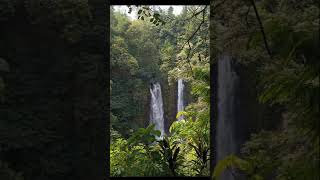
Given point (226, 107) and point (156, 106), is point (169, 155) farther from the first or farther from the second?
point (156, 106)

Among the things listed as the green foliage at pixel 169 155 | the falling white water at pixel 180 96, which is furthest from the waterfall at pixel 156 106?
the green foliage at pixel 169 155

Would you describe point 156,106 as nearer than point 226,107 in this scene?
No

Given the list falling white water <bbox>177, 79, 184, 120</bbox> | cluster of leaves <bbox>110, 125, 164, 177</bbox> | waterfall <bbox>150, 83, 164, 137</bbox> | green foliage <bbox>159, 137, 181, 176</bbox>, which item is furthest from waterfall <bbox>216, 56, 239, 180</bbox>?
waterfall <bbox>150, 83, 164, 137</bbox>

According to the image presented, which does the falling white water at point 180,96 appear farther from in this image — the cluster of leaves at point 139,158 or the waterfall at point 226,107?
the waterfall at point 226,107

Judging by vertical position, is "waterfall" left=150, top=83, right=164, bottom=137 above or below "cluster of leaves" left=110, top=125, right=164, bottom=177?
above

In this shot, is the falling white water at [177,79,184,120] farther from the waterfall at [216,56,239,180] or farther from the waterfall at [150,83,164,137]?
the waterfall at [216,56,239,180]

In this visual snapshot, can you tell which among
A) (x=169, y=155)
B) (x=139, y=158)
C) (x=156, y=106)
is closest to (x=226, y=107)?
(x=169, y=155)

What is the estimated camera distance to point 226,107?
528cm

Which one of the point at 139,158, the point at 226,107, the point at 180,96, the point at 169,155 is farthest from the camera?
the point at 180,96

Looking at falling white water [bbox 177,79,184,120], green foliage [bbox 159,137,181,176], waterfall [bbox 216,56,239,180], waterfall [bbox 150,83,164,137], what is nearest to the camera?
waterfall [bbox 216,56,239,180]

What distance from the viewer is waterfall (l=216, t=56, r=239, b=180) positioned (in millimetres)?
5230

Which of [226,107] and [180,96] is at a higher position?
[180,96]

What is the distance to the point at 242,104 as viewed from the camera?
17.1 ft

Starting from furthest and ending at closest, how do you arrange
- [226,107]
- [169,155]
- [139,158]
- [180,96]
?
[180,96]
[139,158]
[169,155]
[226,107]
